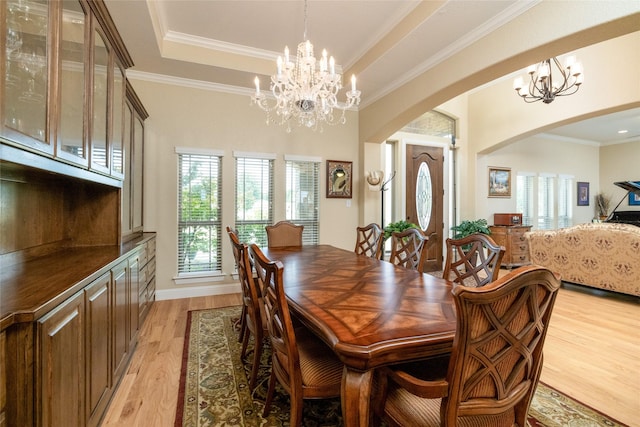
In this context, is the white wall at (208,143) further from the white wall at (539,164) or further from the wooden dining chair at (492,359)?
the wooden dining chair at (492,359)

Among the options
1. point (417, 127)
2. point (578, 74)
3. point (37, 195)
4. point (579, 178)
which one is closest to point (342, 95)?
point (417, 127)

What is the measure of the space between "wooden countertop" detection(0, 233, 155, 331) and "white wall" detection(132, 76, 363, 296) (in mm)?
1830

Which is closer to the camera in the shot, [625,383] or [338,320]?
[338,320]

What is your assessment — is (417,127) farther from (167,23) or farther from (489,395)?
(489,395)

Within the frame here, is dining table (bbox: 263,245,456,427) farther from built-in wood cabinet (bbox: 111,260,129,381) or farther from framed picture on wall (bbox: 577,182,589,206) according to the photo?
framed picture on wall (bbox: 577,182,589,206)

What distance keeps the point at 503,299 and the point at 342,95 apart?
13.8ft

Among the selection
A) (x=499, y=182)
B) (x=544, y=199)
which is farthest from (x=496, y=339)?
(x=544, y=199)

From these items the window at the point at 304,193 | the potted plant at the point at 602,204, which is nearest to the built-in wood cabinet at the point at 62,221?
the window at the point at 304,193

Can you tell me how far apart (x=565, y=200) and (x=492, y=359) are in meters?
9.23

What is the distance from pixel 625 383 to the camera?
2088 millimetres

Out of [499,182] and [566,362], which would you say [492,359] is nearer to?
[566,362]

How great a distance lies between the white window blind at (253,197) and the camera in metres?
4.35

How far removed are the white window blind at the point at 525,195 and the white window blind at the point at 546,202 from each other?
14.1 inches

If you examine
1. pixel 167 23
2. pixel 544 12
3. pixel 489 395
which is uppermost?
pixel 167 23
